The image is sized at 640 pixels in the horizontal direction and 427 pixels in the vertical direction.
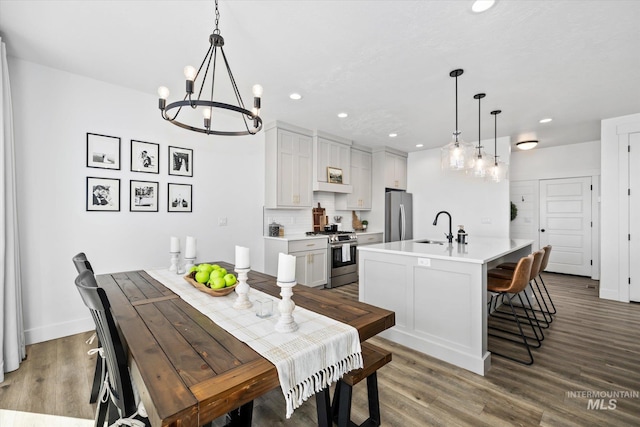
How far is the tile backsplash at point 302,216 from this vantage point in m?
4.57

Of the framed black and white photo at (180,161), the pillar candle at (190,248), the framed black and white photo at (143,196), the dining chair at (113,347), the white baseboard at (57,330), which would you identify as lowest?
the white baseboard at (57,330)

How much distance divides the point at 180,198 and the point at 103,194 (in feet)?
2.51

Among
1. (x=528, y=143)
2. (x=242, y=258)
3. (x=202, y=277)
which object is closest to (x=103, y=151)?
(x=202, y=277)

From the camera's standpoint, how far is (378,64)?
2650 mm

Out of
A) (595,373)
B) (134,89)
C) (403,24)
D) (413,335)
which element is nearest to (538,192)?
(595,373)

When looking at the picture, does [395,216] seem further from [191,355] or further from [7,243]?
[7,243]

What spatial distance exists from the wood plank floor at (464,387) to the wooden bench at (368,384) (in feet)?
0.44

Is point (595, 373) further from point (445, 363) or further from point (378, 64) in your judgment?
point (378, 64)

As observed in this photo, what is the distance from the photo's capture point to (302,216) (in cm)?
506

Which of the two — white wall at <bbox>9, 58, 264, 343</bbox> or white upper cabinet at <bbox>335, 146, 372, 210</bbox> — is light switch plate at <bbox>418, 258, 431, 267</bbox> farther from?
white upper cabinet at <bbox>335, 146, 372, 210</bbox>

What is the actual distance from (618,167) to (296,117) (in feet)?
15.1

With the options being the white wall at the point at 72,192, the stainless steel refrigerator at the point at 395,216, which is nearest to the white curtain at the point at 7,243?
the white wall at the point at 72,192

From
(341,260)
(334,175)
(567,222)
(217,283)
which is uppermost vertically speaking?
(334,175)

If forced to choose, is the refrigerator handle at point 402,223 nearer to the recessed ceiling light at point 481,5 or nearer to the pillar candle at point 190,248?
→ the recessed ceiling light at point 481,5
